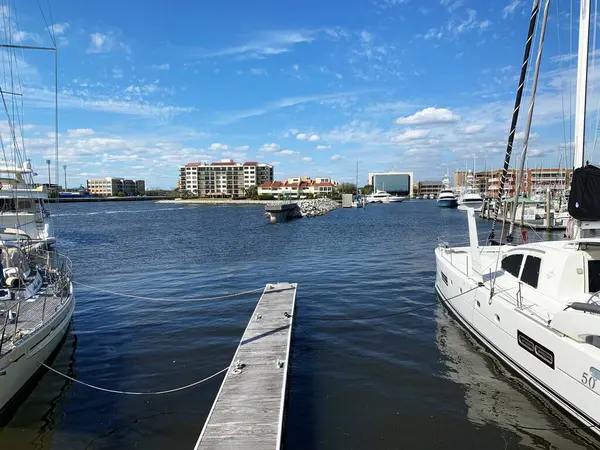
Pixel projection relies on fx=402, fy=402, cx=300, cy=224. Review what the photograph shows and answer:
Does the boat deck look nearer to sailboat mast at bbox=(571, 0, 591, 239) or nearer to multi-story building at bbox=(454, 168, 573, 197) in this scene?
sailboat mast at bbox=(571, 0, 591, 239)

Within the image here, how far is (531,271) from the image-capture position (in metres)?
11.1

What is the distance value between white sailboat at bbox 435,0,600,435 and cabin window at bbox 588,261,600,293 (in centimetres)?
2

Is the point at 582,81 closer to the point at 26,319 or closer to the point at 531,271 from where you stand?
the point at 531,271

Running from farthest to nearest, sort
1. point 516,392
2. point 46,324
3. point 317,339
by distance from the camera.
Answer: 1. point 317,339
2. point 46,324
3. point 516,392

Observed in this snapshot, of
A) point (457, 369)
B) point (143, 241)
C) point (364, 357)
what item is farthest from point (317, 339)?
point (143, 241)

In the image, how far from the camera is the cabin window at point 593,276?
31.0 ft

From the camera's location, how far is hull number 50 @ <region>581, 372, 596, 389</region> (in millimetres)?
7128

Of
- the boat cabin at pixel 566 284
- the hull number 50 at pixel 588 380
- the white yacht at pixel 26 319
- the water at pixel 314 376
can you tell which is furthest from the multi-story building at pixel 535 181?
the white yacht at pixel 26 319

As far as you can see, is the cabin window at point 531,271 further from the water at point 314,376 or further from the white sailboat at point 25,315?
the white sailboat at point 25,315

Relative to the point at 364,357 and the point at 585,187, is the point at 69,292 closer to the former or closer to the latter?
the point at 364,357

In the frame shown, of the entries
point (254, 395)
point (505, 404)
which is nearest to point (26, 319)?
point (254, 395)

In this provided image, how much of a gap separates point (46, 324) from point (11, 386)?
2.02 meters

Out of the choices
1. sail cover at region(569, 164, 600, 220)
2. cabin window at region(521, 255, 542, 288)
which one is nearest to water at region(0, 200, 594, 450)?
cabin window at region(521, 255, 542, 288)

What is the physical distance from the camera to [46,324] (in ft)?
34.3
